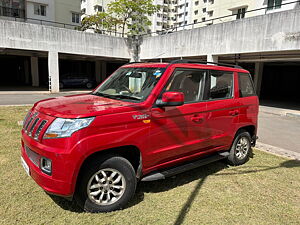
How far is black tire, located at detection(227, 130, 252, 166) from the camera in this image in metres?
4.65

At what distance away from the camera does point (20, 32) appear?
691 inches

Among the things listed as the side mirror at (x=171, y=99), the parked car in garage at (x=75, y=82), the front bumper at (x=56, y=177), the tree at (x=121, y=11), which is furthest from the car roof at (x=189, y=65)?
the tree at (x=121, y=11)

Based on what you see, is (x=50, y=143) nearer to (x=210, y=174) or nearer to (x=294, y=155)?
(x=210, y=174)

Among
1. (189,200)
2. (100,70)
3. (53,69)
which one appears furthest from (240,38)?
(100,70)

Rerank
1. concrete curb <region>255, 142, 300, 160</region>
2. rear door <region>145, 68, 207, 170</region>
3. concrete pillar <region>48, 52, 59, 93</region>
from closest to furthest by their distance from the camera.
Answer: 1. rear door <region>145, 68, 207, 170</region>
2. concrete curb <region>255, 142, 300, 160</region>
3. concrete pillar <region>48, 52, 59, 93</region>

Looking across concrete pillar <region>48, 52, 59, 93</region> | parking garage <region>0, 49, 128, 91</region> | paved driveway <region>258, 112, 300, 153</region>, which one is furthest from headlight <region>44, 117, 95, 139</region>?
parking garage <region>0, 49, 128, 91</region>

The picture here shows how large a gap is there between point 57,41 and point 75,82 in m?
5.36

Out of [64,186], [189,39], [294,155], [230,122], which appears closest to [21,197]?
[64,186]

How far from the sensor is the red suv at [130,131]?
2.61m

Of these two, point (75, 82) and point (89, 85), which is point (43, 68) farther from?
point (89, 85)

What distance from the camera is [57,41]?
1928 centimetres

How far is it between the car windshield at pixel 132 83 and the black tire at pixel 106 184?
950 millimetres

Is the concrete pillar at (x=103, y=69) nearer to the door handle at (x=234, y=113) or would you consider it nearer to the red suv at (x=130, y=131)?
the red suv at (x=130, y=131)

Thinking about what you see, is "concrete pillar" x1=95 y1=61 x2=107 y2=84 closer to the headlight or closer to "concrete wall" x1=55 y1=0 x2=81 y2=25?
"concrete wall" x1=55 y1=0 x2=81 y2=25
